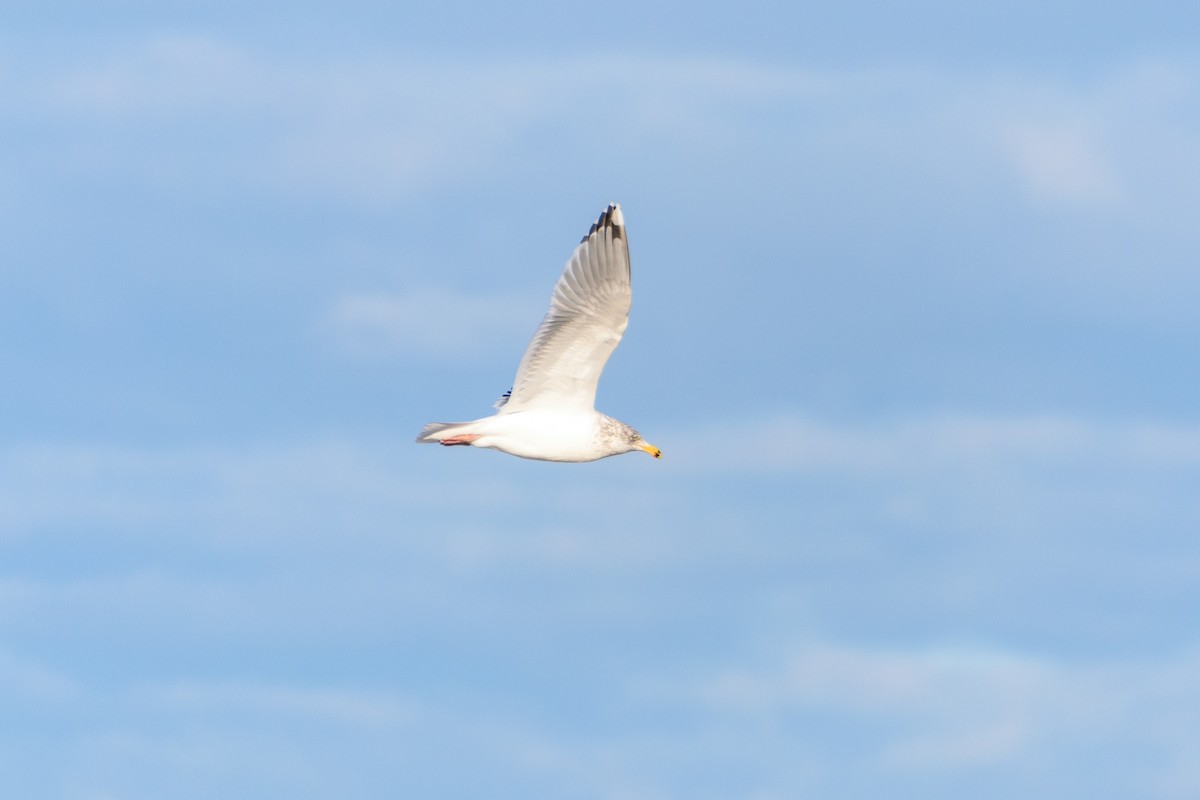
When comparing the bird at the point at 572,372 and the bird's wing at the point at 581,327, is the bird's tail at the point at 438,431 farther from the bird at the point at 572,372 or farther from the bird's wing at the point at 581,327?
the bird's wing at the point at 581,327

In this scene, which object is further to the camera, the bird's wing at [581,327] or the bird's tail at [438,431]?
the bird's tail at [438,431]

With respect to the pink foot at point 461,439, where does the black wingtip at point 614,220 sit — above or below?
above

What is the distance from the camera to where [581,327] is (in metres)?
47.2

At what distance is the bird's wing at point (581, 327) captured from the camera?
4669cm

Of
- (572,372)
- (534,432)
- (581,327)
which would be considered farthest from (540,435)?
(581,327)

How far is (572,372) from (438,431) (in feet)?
8.06

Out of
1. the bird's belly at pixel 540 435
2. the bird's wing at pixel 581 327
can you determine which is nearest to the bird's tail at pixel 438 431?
the bird's belly at pixel 540 435

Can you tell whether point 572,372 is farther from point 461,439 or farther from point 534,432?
point 461,439

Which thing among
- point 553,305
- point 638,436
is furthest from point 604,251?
point 638,436

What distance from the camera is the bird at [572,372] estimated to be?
153ft

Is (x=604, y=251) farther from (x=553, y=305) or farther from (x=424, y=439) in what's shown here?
(x=424, y=439)

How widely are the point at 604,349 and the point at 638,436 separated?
2649 millimetres

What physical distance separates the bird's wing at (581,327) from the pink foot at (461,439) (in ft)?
2.36

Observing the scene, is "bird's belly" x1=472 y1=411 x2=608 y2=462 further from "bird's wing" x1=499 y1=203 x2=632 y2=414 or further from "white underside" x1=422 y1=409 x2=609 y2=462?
"bird's wing" x1=499 y1=203 x2=632 y2=414
